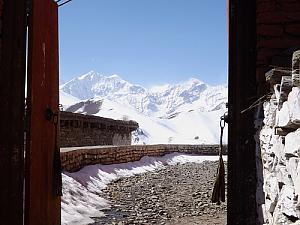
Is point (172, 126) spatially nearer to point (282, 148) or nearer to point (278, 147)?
point (278, 147)

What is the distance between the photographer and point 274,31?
12.3ft

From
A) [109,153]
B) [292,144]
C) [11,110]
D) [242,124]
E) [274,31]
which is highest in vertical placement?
[274,31]

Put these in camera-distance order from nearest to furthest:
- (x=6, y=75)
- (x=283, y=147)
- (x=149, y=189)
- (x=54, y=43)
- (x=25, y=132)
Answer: (x=283, y=147) → (x=6, y=75) → (x=25, y=132) → (x=54, y=43) → (x=149, y=189)

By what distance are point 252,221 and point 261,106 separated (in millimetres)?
1092

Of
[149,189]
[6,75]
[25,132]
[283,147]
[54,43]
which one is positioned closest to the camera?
[283,147]

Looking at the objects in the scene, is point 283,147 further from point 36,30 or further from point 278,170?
point 36,30

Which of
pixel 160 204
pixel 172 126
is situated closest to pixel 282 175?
pixel 160 204

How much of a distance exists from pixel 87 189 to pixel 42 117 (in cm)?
493

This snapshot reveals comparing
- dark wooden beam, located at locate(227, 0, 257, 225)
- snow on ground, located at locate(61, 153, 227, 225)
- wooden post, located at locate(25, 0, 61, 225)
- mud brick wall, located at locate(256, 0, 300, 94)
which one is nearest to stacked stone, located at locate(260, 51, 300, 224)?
dark wooden beam, located at locate(227, 0, 257, 225)

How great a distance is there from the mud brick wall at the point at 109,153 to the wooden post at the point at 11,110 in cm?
511

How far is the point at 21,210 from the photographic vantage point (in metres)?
3.69

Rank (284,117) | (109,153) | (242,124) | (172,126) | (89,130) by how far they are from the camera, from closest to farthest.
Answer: (284,117) < (242,124) < (109,153) < (89,130) < (172,126)

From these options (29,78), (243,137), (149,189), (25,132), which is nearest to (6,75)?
(29,78)

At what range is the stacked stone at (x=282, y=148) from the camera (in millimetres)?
2330
